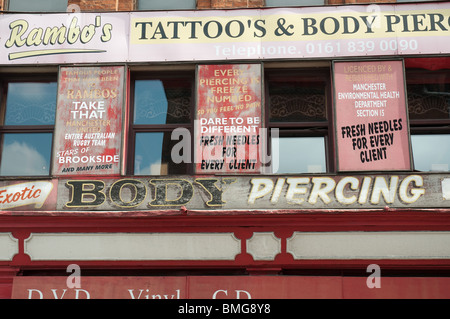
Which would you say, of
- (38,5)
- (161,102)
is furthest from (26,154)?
(38,5)

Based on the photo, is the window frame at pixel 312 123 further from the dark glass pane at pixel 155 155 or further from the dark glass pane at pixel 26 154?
the dark glass pane at pixel 26 154

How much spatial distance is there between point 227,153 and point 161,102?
5.65 ft

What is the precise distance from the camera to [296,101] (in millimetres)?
9992

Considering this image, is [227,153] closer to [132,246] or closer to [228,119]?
[228,119]

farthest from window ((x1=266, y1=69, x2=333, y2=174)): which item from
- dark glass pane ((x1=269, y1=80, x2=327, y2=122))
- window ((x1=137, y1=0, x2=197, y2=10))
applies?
window ((x1=137, y1=0, x2=197, y2=10))

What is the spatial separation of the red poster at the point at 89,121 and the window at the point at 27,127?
0.52 metres

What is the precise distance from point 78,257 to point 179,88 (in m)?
3.51

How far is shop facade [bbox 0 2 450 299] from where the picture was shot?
28.7 ft

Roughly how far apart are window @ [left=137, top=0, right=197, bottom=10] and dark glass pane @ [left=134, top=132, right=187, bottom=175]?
8.22 ft

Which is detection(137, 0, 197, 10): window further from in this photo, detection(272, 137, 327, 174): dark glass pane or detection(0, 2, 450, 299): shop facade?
detection(272, 137, 327, 174): dark glass pane
